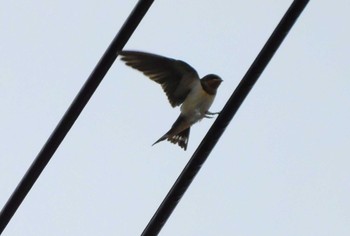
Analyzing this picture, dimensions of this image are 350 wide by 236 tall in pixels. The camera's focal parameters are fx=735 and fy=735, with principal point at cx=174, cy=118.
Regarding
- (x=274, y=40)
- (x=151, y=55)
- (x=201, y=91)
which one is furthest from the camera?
(x=201, y=91)

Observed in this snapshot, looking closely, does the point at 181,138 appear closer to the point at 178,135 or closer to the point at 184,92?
A: the point at 178,135

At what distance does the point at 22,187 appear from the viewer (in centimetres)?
174

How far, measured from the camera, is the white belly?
12.6 feet

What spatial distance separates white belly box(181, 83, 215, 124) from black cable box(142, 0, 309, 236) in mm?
2021

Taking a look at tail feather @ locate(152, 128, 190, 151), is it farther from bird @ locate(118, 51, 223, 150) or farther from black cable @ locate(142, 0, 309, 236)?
black cable @ locate(142, 0, 309, 236)

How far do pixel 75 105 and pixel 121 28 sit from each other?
0.71 feet

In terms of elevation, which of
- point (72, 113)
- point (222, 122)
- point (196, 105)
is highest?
point (196, 105)

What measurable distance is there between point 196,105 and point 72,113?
6.89 feet

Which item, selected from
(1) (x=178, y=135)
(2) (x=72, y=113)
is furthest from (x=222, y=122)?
(1) (x=178, y=135)

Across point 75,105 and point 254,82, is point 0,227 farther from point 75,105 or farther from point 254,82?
point 254,82

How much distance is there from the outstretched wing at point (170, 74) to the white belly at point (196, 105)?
52mm

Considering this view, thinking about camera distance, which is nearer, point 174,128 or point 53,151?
point 53,151

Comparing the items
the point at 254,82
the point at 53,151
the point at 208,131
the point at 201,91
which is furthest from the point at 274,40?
the point at 201,91

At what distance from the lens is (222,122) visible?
5.87 ft
